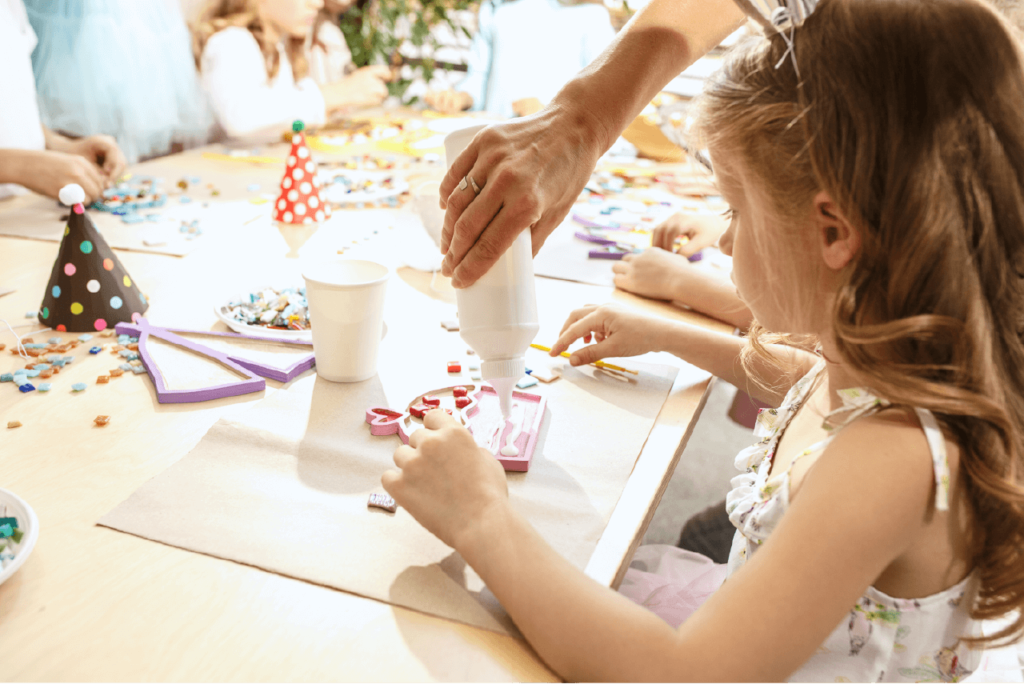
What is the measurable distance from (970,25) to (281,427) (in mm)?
668

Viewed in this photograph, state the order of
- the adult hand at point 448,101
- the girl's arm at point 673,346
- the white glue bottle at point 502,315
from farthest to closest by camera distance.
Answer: the adult hand at point 448,101 < the girl's arm at point 673,346 < the white glue bottle at point 502,315

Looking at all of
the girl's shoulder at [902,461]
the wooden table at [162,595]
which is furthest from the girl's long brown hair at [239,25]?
the girl's shoulder at [902,461]

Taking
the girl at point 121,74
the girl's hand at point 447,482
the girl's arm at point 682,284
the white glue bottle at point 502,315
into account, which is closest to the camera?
the girl's hand at point 447,482

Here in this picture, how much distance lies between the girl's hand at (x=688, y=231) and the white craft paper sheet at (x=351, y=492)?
1.66 ft

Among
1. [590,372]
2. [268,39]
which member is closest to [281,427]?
[590,372]

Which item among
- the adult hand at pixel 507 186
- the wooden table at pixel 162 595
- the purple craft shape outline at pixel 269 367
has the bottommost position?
the wooden table at pixel 162 595

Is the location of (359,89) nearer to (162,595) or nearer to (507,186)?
(507,186)

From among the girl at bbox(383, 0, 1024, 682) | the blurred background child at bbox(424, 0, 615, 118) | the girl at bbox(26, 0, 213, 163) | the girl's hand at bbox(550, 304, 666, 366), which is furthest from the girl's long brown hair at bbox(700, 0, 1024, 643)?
the blurred background child at bbox(424, 0, 615, 118)

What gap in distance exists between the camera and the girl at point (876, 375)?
1.59 feet

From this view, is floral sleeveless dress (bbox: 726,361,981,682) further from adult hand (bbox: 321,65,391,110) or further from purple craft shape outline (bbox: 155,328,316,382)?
adult hand (bbox: 321,65,391,110)

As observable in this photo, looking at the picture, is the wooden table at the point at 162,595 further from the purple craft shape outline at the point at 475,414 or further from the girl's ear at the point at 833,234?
the girl's ear at the point at 833,234

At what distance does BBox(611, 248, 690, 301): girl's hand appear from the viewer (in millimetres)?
1113

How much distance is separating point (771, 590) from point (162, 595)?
424 millimetres

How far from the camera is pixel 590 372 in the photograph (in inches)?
36.0
